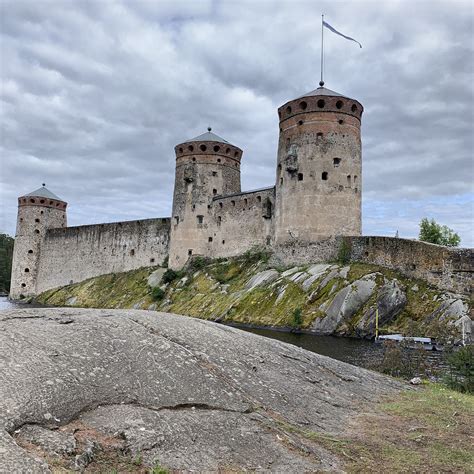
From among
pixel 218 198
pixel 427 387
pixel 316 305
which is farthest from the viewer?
pixel 218 198

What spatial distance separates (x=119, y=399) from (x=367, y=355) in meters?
19.0

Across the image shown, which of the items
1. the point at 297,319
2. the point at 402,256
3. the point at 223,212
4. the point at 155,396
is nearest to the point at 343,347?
the point at 297,319

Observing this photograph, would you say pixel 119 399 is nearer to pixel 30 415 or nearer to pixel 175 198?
pixel 30 415

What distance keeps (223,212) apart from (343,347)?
86.9ft

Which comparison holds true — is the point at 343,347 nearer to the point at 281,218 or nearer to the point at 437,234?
the point at 281,218

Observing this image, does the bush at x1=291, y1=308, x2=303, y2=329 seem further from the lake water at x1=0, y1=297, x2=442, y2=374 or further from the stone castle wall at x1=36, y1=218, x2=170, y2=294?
the stone castle wall at x1=36, y1=218, x2=170, y2=294

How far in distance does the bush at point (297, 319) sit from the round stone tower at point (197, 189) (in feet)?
64.1

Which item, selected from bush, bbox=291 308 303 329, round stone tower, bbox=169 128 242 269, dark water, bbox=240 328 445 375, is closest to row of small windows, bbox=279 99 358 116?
round stone tower, bbox=169 128 242 269

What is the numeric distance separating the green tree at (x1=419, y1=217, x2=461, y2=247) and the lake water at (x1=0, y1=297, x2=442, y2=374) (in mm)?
34137

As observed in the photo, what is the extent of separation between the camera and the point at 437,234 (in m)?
60.3

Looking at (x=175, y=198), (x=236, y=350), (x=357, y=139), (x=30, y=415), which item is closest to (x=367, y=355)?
(x=236, y=350)

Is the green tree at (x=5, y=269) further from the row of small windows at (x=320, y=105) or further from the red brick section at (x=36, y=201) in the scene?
the row of small windows at (x=320, y=105)

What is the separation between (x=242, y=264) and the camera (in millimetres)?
46656

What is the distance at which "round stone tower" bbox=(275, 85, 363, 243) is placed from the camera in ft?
134
